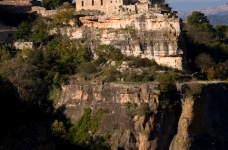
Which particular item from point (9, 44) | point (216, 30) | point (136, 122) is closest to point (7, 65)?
point (9, 44)

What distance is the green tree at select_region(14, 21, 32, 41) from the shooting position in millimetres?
47094

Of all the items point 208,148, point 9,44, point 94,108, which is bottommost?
point 208,148

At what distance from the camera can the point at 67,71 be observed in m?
43.2

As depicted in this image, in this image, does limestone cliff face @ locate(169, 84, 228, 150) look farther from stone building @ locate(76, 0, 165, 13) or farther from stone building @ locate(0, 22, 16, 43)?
stone building @ locate(0, 22, 16, 43)

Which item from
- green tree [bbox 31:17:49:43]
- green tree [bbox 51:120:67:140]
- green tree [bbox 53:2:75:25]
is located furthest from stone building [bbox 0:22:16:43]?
green tree [bbox 51:120:67:140]

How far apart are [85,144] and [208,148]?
715 cm

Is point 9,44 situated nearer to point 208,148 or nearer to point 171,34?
point 171,34

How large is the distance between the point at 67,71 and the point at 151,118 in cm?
758

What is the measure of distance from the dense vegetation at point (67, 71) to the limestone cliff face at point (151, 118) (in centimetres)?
45

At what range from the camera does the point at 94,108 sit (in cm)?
3956

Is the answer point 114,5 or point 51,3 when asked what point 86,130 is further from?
point 51,3

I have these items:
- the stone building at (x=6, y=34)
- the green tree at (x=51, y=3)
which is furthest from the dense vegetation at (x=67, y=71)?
the green tree at (x=51, y=3)

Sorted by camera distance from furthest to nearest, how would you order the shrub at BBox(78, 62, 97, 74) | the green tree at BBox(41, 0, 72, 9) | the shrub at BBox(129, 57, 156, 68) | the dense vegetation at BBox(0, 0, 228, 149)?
the green tree at BBox(41, 0, 72, 9) < the shrub at BBox(78, 62, 97, 74) < the shrub at BBox(129, 57, 156, 68) < the dense vegetation at BBox(0, 0, 228, 149)

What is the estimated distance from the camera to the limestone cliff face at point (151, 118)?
3825 centimetres
